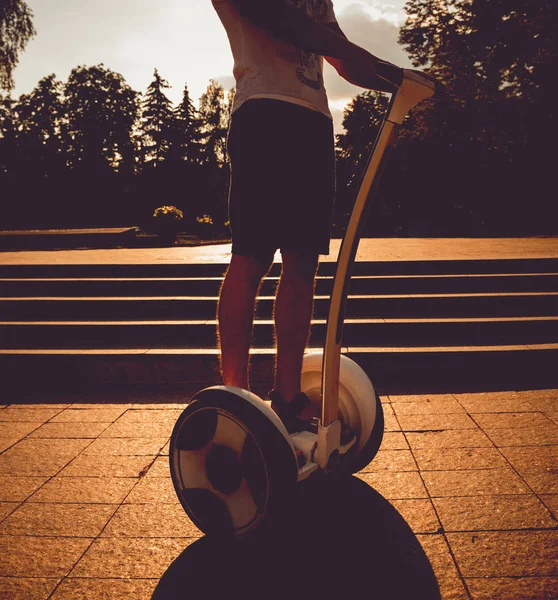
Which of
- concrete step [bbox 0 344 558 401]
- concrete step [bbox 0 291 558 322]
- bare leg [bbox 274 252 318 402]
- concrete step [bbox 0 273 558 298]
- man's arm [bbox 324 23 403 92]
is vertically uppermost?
man's arm [bbox 324 23 403 92]

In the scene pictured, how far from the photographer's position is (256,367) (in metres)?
3.68

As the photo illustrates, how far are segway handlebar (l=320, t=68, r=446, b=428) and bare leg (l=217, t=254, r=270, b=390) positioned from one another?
0.33m

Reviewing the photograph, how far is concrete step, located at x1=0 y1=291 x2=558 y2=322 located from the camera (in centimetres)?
462

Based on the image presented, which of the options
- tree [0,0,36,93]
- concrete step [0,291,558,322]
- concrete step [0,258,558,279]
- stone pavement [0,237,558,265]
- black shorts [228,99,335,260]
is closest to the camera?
black shorts [228,99,335,260]

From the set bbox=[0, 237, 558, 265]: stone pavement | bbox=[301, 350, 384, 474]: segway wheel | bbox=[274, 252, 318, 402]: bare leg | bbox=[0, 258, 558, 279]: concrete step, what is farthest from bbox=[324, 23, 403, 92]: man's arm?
bbox=[0, 258, 558, 279]: concrete step

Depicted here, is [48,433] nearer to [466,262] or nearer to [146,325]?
[146,325]

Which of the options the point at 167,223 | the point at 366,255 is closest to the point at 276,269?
the point at 366,255

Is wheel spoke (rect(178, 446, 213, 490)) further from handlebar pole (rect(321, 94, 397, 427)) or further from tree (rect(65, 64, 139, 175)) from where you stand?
tree (rect(65, 64, 139, 175))

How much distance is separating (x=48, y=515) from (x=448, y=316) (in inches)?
141

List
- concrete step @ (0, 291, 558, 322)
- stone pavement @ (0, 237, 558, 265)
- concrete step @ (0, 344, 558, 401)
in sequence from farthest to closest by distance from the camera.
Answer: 1. stone pavement @ (0, 237, 558, 265)
2. concrete step @ (0, 291, 558, 322)
3. concrete step @ (0, 344, 558, 401)

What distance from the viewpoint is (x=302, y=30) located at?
151 centimetres

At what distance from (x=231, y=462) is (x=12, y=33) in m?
26.3

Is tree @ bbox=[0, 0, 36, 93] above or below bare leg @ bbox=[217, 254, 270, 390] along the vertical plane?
above

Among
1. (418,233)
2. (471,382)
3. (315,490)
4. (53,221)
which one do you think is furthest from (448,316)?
(53,221)
